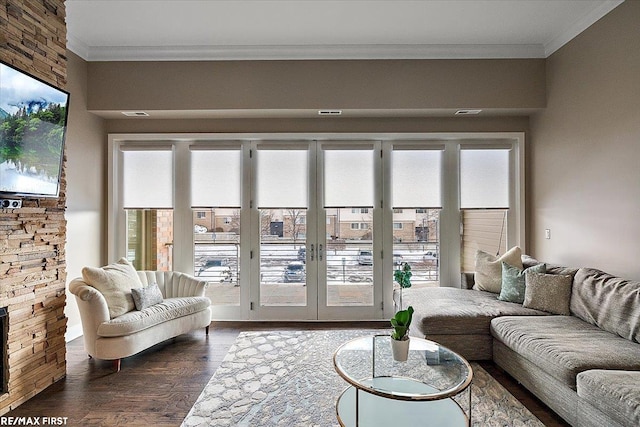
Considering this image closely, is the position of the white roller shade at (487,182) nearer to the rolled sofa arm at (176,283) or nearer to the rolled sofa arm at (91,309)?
the rolled sofa arm at (176,283)

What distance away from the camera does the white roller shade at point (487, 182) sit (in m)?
4.37

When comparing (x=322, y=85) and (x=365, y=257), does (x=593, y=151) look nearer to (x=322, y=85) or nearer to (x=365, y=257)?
(x=365, y=257)

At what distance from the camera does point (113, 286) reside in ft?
10.8

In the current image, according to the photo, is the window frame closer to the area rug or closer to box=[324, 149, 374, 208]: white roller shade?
box=[324, 149, 374, 208]: white roller shade

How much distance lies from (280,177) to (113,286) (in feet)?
7.15

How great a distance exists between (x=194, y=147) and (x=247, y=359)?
2.66 m

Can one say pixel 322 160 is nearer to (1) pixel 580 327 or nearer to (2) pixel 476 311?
(2) pixel 476 311

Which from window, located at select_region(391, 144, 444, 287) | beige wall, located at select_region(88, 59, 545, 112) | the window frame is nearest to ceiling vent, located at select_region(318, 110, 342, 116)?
beige wall, located at select_region(88, 59, 545, 112)

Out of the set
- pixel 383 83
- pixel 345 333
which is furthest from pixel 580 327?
pixel 383 83

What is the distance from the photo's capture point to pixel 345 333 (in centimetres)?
397

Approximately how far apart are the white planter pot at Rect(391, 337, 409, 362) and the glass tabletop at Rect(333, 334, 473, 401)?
1.6 inches

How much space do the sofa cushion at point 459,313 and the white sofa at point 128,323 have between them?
2.39 metres

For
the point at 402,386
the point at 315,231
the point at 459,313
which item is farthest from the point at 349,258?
the point at 402,386

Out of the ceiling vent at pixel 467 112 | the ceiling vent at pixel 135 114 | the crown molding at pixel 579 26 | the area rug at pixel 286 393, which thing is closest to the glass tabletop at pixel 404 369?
the area rug at pixel 286 393
